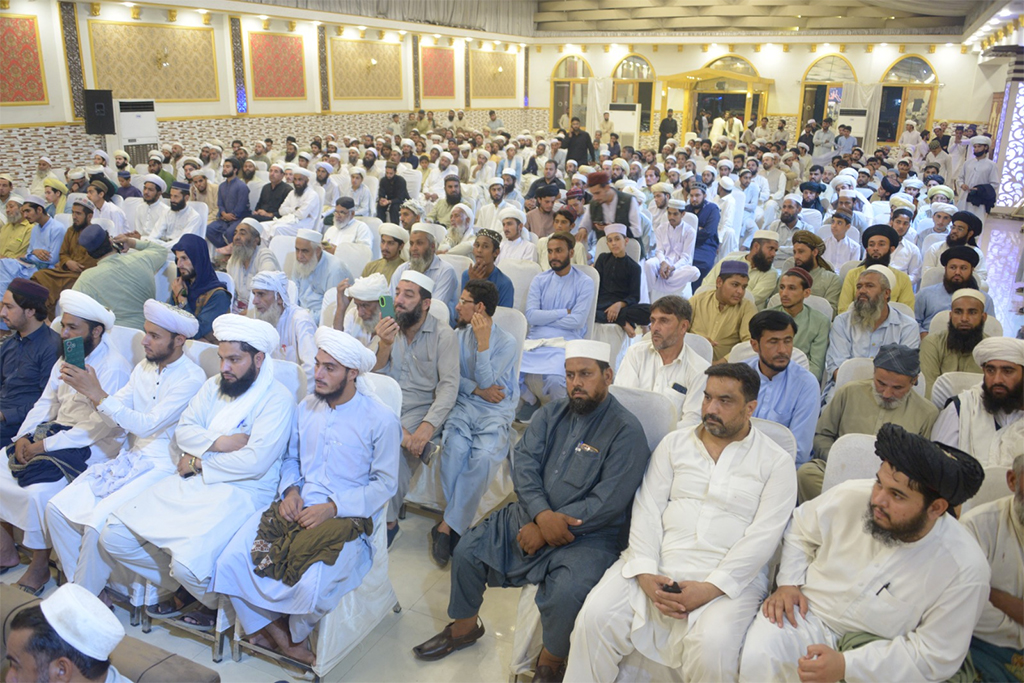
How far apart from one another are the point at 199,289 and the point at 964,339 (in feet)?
13.6

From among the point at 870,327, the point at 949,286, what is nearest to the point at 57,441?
the point at 870,327

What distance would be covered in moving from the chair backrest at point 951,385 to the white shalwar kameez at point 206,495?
271cm

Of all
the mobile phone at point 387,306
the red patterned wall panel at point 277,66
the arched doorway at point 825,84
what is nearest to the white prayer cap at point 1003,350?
the mobile phone at point 387,306

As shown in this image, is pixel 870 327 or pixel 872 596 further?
pixel 870 327

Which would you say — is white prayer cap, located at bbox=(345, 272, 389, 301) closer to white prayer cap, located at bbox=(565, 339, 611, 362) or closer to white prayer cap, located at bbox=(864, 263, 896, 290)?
white prayer cap, located at bbox=(565, 339, 611, 362)

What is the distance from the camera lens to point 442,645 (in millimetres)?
2758

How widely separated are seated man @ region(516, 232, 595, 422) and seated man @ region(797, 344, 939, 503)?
1.71 metres

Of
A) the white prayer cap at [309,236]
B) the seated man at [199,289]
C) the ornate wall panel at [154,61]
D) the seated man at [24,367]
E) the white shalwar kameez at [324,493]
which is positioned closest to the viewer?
the white shalwar kameez at [324,493]

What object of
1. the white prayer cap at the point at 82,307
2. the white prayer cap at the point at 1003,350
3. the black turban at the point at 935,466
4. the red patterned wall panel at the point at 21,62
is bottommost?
the black turban at the point at 935,466

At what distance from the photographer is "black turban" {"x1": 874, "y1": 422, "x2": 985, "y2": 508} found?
78.8 inches

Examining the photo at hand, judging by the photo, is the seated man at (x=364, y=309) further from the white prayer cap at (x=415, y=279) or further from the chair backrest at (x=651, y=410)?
the chair backrest at (x=651, y=410)

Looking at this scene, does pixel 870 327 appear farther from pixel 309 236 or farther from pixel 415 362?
pixel 309 236

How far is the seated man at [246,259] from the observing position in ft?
16.9

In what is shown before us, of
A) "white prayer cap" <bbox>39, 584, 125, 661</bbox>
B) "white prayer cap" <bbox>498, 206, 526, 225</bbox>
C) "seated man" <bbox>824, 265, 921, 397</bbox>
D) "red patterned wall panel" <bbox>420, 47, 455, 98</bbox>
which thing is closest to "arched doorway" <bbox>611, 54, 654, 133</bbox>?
"red patterned wall panel" <bbox>420, 47, 455, 98</bbox>
